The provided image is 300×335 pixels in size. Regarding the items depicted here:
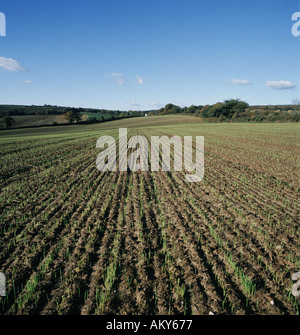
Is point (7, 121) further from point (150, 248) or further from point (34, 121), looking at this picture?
point (150, 248)

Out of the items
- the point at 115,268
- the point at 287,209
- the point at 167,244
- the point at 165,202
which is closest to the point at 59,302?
the point at 115,268

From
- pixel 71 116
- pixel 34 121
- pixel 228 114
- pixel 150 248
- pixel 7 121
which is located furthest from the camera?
pixel 228 114

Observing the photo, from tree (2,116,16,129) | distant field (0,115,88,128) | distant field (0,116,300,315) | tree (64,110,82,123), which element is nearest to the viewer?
distant field (0,116,300,315)

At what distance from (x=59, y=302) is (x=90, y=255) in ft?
3.98

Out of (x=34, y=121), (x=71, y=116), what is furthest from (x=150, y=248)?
(x=34, y=121)

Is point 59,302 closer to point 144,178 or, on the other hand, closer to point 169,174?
point 144,178

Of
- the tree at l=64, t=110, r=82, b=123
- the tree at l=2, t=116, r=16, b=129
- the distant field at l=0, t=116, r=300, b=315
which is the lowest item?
the distant field at l=0, t=116, r=300, b=315

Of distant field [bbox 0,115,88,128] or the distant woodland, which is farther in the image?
distant field [bbox 0,115,88,128]

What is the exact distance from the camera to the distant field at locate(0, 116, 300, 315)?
3385mm

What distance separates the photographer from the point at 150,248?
4773 millimetres

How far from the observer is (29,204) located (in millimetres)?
7516

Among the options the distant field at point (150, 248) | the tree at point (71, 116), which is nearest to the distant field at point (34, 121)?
the tree at point (71, 116)

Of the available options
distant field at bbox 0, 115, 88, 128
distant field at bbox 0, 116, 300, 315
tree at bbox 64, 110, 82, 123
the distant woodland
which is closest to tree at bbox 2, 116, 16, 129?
the distant woodland

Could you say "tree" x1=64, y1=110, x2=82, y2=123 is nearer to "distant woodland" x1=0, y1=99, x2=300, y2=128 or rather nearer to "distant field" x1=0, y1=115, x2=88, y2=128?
"distant woodland" x1=0, y1=99, x2=300, y2=128
